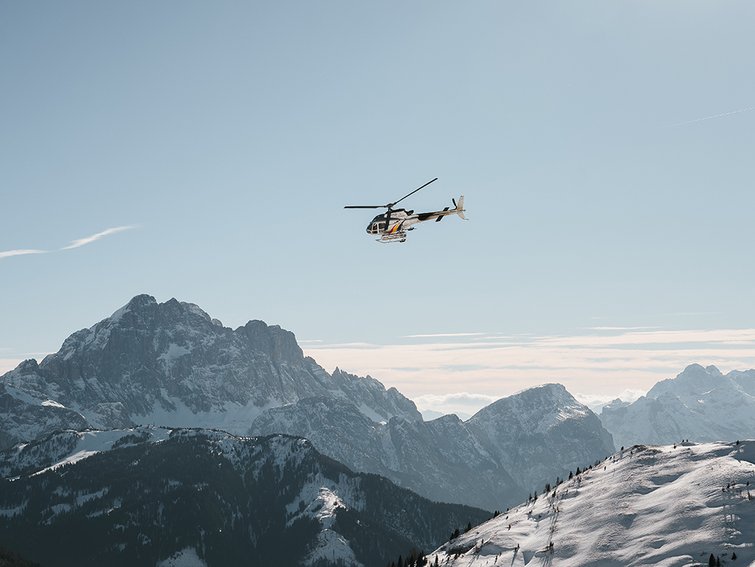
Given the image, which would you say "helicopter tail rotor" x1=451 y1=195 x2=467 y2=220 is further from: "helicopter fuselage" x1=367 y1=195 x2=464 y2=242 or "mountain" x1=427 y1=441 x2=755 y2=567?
"mountain" x1=427 y1=441 x2=755 y2=567

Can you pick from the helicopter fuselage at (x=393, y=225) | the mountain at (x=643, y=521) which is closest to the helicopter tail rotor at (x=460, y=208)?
the helicopter fuselage at (x=393, y=225)

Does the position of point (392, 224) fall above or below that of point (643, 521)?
above

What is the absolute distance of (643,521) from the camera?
474ft

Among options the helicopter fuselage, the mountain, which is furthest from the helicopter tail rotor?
the mountain

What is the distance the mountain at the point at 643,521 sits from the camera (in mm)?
123562

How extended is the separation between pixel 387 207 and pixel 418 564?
108312mm

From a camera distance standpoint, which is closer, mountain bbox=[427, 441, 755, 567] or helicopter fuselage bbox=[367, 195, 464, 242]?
helicopter fuselage bbox=[367, 195, 464, 242]

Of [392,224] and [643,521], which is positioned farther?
[643,521]

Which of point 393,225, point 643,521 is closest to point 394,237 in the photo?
point 393,225

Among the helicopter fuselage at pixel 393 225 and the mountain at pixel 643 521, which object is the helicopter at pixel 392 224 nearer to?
the helicopter fuselage at pixel 393 225

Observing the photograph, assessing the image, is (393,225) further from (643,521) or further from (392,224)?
(643,521)

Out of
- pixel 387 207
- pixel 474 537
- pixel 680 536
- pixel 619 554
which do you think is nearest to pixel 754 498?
pixel 680 536

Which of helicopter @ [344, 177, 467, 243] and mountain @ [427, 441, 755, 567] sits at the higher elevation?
A: helicopter @ [344, 177, 467, 243]

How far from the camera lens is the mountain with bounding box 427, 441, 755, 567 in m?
124
